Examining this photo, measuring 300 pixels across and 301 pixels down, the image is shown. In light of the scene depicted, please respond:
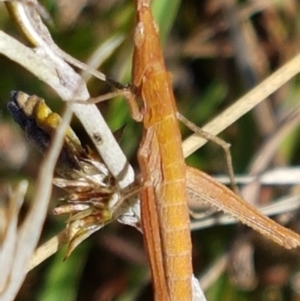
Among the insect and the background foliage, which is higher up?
the background foliage

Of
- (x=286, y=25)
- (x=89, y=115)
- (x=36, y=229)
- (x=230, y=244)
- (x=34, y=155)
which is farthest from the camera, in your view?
(x=286, y=25)

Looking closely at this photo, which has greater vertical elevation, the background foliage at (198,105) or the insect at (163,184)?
the background foliage at (198,105)

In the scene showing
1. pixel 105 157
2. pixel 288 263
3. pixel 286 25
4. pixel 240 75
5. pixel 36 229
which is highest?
pixel 286 25

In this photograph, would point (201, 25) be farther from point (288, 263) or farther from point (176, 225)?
point (176, 225)

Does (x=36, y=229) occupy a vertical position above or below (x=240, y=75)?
below

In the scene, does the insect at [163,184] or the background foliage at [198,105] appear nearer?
the insect at [163,184]

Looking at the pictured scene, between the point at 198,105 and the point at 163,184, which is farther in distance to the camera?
the point at 198,105

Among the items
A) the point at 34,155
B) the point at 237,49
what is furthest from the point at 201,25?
the point at 34,155

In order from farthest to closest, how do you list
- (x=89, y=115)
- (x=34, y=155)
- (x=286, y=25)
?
(x=286, y=25) → (x=34, y=155) → (x=89, y=115)

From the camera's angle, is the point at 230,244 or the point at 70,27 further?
the point at 70,27

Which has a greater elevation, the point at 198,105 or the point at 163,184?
the point at 198,105

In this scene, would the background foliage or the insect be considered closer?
the insect
